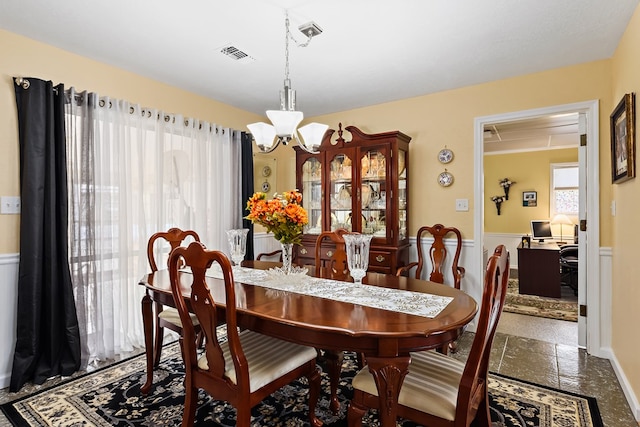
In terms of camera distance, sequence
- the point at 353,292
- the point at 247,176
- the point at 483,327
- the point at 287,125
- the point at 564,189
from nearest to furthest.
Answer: the point at 483,327 → the point at 353,292 → the point at 287,125 → the point at 247,176 → the point at 564,189

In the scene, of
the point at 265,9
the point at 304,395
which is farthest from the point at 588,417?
the point at 265,9

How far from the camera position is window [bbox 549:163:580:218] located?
20.0ft

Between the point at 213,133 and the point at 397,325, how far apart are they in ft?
9.62

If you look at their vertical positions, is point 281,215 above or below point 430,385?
above

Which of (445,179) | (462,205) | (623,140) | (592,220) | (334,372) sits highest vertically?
(623,140)

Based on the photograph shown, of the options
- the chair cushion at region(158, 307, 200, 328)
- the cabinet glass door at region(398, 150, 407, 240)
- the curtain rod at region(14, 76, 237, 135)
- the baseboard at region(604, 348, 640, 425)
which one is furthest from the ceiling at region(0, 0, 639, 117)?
the baseboard at region(604, 348, 640, 425)

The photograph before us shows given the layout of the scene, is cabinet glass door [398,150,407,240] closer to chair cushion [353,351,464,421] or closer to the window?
chair cushion [353,351,464,421]

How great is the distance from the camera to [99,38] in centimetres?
237

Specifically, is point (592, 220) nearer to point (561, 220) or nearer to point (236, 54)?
point (236, 54)

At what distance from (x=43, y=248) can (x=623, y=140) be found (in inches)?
155

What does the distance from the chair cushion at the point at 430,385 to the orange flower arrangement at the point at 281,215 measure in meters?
0.86

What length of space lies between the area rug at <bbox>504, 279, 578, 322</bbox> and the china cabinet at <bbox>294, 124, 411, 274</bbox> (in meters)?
1.76

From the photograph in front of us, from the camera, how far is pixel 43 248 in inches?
92.6

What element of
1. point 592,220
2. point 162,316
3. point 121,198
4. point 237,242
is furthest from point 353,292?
point 592,220
